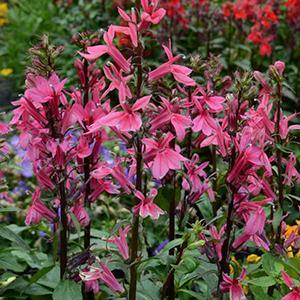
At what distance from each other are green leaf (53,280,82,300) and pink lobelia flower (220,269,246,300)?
0.39 m

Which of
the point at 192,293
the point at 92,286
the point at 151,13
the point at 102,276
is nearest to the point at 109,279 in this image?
the point at 102,276

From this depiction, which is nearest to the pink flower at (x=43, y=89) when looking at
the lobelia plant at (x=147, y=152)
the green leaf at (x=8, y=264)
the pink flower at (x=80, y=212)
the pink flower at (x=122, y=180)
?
the lobelia plant at (x=147, y=152)

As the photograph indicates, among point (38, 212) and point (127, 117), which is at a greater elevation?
point (127, 117)

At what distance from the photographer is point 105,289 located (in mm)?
2127

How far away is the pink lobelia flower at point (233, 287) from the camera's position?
177 centimetres

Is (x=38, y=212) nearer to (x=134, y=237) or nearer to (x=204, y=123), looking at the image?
(x=134, y=237)

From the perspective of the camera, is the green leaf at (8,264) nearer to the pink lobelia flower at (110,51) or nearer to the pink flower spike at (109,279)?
the pink flower spike at (109,279)

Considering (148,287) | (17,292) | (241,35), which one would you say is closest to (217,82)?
(148,287)

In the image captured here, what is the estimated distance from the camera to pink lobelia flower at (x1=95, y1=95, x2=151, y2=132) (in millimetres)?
1585

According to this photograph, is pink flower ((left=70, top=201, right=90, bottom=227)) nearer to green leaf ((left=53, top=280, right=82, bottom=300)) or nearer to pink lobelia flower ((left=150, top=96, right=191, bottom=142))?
green leaf ((left=53, top=280, right=82, bottom=300))

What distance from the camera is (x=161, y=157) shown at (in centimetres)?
164

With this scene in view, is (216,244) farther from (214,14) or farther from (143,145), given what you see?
(214,14)

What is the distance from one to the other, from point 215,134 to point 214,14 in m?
3.38

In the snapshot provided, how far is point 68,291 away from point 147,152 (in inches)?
18.7
